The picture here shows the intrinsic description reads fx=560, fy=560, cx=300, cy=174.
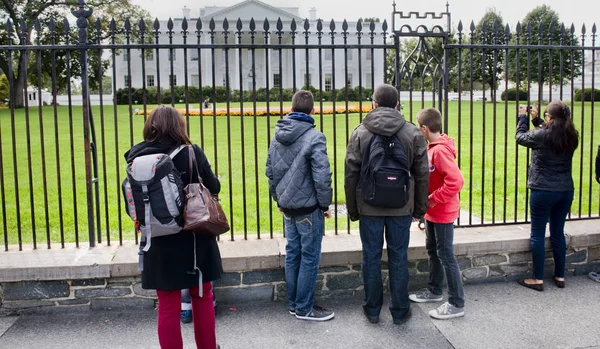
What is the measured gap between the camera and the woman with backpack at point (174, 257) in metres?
3.56

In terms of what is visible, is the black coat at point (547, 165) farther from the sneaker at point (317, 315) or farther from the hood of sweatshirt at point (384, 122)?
the sneaker at point (317, 315)

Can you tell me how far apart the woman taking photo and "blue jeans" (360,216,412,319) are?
4.76 feet

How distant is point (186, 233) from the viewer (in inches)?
142

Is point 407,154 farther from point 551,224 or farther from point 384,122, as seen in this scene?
point 551,224

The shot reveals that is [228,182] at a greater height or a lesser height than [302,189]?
lesser

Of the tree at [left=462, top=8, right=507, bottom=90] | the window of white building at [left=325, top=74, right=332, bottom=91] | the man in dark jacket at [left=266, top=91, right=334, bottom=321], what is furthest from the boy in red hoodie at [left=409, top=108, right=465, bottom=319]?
the window of white building at [left=325, top=74, right=332, bottom=91]

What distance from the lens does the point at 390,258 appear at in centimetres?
447

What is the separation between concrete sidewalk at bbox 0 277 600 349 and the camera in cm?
419

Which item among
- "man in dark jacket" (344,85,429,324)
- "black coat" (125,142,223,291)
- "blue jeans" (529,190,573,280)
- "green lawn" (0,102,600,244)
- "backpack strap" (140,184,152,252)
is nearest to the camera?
"backpack strap" (140,184,152,252)

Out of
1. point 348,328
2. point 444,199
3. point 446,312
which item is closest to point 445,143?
point 444,199

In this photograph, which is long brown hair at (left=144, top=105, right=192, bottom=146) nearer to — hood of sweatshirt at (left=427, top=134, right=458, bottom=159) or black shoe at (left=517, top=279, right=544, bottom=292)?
hood of sweatshirt at (left=427, top=134, right=458, bottom=159)

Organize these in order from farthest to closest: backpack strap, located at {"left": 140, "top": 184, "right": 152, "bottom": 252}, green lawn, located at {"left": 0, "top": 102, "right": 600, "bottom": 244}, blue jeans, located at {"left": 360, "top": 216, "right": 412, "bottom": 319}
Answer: green lawn, located at {"left": 0, "top": 102, "right": 600, "bottom": 244}, blue jeans, located at {"left": 360, "top": 216, "right": 412, "bottom": 319}, backpack strap, located at {"left": 140, "top": 184, "right": 152, "bottom": 252}

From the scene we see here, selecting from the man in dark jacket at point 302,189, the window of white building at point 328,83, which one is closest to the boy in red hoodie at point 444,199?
the man in dark jacket at point 302,189

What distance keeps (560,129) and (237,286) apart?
3.14m
